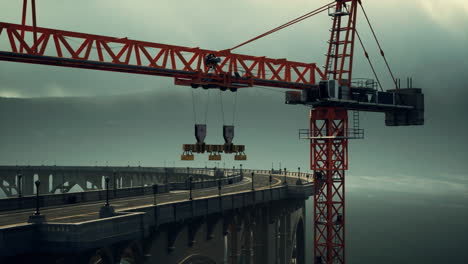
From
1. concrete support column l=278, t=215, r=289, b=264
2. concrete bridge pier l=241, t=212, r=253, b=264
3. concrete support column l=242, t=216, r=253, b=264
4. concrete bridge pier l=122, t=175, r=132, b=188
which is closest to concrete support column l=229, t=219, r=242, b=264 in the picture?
concrete bridge pier l=241, t=212, r=253, b=264

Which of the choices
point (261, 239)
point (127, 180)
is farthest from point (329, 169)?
point (127, 180)

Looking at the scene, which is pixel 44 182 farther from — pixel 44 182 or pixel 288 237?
pixel 288 237

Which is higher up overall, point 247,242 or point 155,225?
point 155,225

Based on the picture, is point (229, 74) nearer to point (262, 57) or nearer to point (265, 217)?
point (262, 57)

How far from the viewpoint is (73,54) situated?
195 ft

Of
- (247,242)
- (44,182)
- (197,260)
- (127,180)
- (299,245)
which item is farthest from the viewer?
(44,182)

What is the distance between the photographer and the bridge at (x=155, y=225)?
38.0m

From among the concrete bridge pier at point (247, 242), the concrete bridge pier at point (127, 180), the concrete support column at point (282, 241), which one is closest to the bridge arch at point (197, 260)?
the concrete bridge pier at point (247, 242)

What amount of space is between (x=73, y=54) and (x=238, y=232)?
30.6 meters

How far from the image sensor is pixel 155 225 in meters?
49.2

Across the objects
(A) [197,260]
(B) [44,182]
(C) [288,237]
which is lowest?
(C) [288,237]

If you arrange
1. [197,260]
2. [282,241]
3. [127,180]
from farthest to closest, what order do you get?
[127,180] → [282,241] → [197,260]

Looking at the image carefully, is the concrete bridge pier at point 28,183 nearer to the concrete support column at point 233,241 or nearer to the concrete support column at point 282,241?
the concrete support column at point 282,241

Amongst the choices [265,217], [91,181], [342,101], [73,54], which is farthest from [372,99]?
[91,181]
